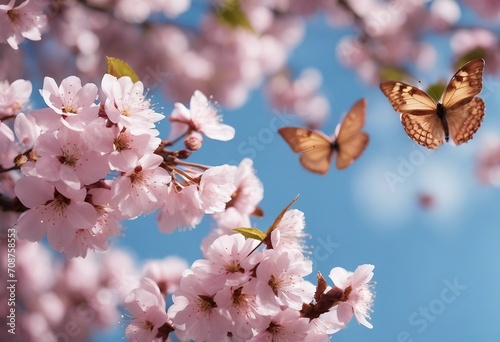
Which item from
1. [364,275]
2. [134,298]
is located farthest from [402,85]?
[134,298]

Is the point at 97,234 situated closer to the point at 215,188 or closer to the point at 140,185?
the point at 140,185

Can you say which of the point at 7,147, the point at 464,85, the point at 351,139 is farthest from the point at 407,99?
the point at 7,147

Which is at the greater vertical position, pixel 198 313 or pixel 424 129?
pixel 424 129

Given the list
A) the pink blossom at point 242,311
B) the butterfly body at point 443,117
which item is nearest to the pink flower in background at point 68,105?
the pink blossom at point 242,311

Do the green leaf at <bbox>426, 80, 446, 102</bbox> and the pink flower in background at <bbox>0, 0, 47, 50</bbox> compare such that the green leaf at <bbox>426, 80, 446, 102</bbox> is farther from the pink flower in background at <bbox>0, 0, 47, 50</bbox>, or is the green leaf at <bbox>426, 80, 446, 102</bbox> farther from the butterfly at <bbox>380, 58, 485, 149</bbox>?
the pink flower in background at <bbox>0, 0, 47, 50</bbox>

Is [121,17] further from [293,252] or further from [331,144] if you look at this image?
[293,252]
